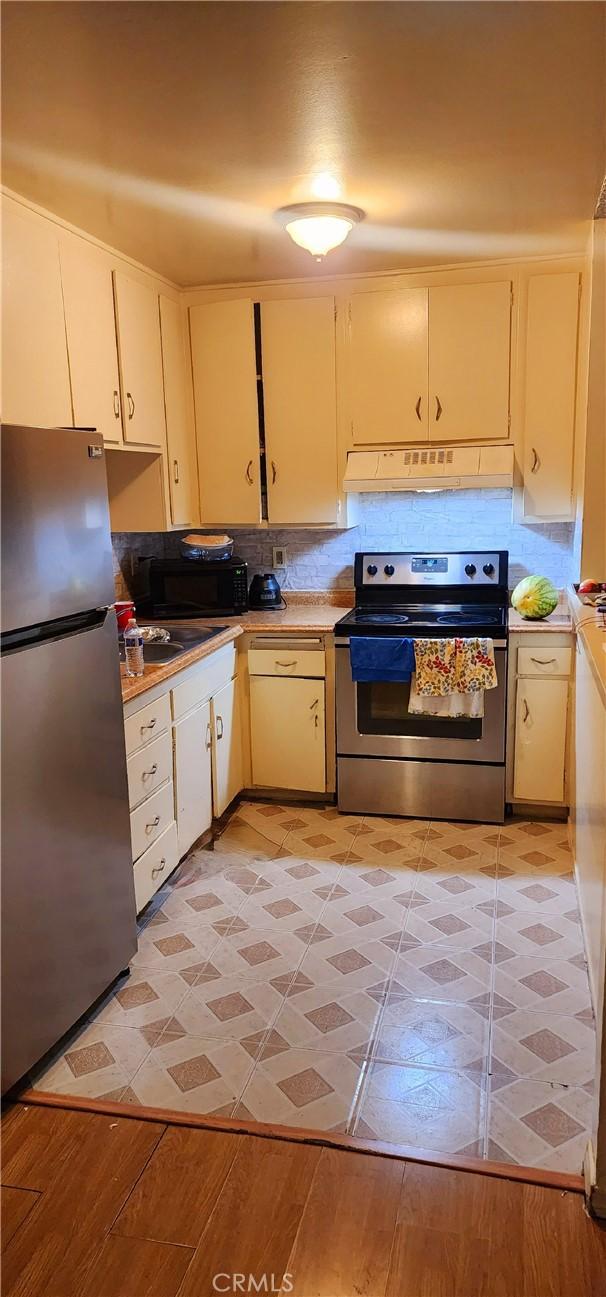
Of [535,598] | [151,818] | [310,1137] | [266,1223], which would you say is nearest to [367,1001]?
[310,1137]

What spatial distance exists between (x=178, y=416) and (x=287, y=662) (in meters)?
1.22

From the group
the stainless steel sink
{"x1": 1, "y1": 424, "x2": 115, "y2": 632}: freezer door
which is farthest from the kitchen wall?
{"x1": 1, "y1": 424, "x2": 115, "y2": 632}: freezer door

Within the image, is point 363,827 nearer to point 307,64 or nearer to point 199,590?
point 199,590

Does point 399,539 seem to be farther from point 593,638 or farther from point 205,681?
point 593,638

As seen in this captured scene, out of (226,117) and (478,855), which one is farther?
(478,855)

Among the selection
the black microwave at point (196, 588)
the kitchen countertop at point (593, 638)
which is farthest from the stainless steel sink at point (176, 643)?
the kitchen countertop at point (593, 638)

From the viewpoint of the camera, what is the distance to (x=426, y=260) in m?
3.33

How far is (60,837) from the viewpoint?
6.69ft

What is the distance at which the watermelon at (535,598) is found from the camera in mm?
3404

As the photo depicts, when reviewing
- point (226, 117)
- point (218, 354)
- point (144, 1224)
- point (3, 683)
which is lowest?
point (144, 1224)

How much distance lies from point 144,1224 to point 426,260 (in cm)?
333

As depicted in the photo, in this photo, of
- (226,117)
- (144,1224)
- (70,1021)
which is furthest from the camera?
(70,1021)

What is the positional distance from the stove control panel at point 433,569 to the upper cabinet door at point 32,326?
1643 mm

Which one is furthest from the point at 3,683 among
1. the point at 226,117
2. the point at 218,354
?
the point at 218,354
